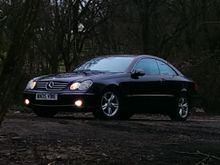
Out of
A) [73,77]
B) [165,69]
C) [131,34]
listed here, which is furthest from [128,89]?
[131,34]

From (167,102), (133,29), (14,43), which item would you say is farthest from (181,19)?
(14,43)

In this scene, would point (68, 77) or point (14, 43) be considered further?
point (68, 77)

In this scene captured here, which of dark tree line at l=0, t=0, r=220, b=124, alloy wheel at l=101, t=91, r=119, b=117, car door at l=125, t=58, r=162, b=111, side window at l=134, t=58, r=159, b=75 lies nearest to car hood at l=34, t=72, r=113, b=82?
alloy wheel at l=101, t=91, r=119, b=117

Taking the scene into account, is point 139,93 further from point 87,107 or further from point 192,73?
point 192,73

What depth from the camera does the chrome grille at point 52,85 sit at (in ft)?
44.8

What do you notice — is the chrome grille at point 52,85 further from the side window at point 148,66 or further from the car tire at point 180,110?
the car tire at point 180,110

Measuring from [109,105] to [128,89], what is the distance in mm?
840

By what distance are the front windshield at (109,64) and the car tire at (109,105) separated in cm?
72

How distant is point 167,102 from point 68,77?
2974mm

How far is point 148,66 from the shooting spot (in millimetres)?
15359

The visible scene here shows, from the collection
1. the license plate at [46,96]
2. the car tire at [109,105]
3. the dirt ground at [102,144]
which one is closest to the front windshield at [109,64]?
the car tire at [109,105]

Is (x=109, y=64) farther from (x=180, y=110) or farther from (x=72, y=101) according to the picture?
(x=180, y=110)

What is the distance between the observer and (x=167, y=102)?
15.8 m

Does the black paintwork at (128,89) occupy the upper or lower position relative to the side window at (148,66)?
lower
